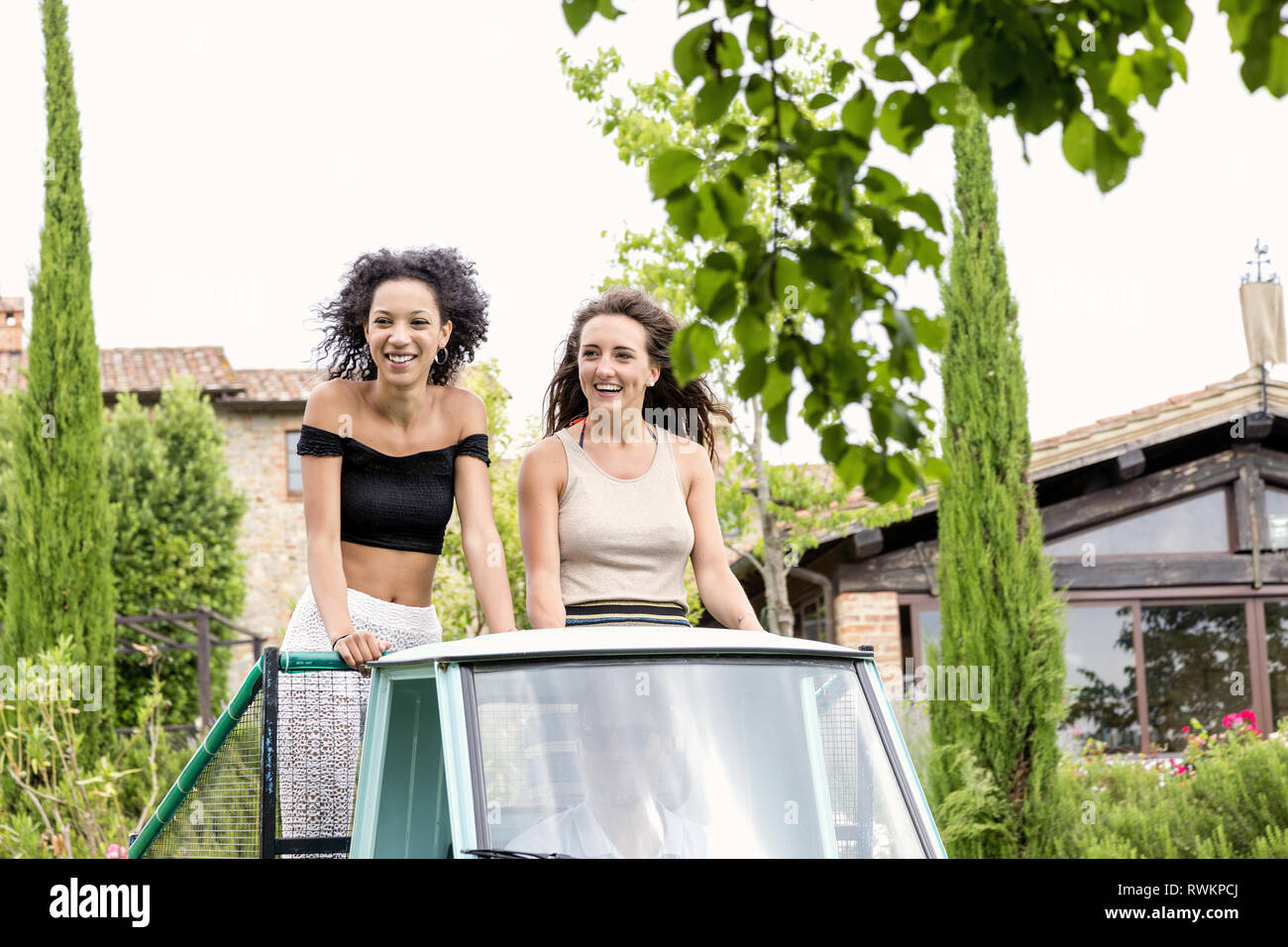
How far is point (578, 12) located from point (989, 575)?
8.78 m

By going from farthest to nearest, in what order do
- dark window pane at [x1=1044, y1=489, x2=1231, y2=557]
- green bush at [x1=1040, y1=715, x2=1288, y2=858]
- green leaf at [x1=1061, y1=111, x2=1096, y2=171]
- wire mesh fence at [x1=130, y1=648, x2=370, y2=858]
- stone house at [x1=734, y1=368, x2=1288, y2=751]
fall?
dark window pane at [x1=1044, y1=489, x2=1231, y2=557] < stone house at [x1=734, y1=368, x2=1288, y2=751] < green bush at [x1=1040, y1=715, x2=1288, y2=858] < wire mesh fence at [x1=130, y1=648, x2=370, y2=858] < green leaf at [x1=1061, y1=111, x2=1096, y2=171]

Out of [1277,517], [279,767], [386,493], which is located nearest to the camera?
[279,767]

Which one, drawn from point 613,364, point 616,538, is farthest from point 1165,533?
point 616,538

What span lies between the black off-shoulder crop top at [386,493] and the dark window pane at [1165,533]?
1139 cm

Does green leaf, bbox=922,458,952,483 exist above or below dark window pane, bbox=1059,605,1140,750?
above

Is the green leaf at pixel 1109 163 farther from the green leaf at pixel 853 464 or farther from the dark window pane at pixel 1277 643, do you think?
the dark window pane at pixel 1277 643

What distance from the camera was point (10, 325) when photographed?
25.5 m

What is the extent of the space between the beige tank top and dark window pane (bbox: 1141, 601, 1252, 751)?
37.9ft

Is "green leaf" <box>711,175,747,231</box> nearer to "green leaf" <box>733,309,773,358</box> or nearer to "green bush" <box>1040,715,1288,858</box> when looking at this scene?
"green leaf" <box>733,309,773,358</box>

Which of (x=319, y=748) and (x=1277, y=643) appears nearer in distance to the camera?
(x=319, y=748)

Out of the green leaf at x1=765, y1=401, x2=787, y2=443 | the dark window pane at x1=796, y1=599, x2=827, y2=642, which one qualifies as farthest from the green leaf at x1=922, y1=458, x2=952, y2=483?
the dark window pane at x1=796, y1=599, x2=827, y2=642

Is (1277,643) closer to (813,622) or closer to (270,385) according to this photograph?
(813,622)

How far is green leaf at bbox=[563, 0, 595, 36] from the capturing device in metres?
2.07

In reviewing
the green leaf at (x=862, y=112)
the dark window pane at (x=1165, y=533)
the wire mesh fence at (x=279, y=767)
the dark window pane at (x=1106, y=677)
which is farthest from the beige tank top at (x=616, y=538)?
the dark window pane at (x=1106, y=677)
